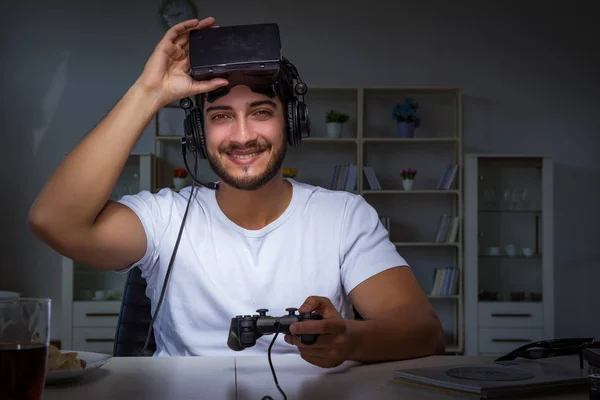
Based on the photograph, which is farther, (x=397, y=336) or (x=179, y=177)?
(x=179, y=177)

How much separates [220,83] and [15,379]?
0.93 m

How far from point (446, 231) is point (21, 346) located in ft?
14.1

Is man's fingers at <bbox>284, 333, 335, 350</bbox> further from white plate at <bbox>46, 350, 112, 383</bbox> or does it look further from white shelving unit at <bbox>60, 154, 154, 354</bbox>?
white shelving unit at <bbox>60, 154, 154, 354</bbox>

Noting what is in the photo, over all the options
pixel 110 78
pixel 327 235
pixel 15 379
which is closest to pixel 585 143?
pixel 110 78

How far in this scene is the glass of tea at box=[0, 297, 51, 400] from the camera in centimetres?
72

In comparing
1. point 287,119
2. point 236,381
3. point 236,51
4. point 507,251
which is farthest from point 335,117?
point 236,381

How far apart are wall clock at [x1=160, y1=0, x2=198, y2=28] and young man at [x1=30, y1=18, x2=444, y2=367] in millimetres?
3503

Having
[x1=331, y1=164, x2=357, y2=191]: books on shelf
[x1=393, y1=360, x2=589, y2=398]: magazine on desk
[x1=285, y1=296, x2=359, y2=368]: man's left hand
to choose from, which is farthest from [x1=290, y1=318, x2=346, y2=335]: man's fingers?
[x1=331, y1=164, x2=357, y2=191]: books on shelf

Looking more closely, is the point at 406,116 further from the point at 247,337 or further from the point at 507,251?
the point at 247,337

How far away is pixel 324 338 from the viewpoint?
3.51 ft

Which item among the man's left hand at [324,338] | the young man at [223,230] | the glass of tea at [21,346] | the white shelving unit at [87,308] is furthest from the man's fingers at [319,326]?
the white shelving unit at [87,308]

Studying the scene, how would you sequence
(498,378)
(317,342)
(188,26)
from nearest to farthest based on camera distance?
(498,378), (317,342), (188,26)

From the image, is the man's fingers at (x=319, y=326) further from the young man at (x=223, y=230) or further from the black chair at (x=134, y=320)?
the black chair at (x=134, y=320)

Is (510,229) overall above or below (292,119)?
below
